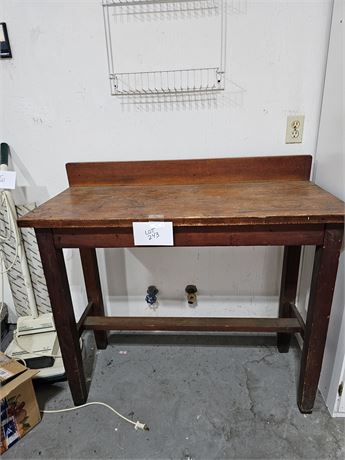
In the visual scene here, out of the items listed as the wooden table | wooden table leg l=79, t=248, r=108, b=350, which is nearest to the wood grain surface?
the wooden table

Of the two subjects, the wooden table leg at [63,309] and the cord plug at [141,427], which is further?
the cord plug at [141,427]

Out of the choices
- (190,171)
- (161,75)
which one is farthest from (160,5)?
(190,171)

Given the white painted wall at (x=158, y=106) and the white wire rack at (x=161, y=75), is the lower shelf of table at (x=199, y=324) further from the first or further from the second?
the white wire rack at (x=161, y=75)

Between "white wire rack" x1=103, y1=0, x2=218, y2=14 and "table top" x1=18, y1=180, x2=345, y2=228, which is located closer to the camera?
"table top" x1=18, y1=180, x2=345, y2=228

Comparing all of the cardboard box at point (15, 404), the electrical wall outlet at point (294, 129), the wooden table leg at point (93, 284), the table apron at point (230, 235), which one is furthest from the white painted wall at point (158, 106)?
the cardboard box at point (15, 404)

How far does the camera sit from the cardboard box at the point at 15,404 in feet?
3.67

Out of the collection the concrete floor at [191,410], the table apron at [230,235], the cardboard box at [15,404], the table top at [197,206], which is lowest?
the concrete floor at [191,410]

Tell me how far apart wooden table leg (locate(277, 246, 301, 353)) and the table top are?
328 millimetres

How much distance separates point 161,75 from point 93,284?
1.03 m

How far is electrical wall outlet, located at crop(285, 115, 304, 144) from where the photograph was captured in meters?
1.32

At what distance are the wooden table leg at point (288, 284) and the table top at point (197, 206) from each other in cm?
33

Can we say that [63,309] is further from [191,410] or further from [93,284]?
[191,410]

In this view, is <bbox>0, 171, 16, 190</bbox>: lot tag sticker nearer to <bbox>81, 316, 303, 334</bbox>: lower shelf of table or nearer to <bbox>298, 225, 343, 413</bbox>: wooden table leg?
<bbox>81, 316, 303, 334</bbox>: lower shelf of table

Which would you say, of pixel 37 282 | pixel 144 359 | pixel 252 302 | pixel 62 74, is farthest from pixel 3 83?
pixel 252 302
